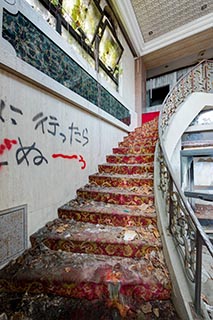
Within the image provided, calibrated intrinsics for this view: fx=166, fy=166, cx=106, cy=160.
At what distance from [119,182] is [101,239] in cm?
111

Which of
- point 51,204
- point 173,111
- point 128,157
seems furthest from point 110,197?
point 173,111

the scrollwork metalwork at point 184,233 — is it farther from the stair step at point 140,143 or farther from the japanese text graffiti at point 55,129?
the stair step at point 140,143

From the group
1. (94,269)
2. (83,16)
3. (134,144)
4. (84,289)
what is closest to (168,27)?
(83,16)

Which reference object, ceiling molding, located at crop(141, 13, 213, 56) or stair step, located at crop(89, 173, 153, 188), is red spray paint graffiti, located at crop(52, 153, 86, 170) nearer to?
stair step, located at crop(89, 173, 153, 188)

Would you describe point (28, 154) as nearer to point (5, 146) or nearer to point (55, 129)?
point (5, 146)

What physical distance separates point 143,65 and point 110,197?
628cm

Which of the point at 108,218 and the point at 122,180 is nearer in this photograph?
the point at 108,218

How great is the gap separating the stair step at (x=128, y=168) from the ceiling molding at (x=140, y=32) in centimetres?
413

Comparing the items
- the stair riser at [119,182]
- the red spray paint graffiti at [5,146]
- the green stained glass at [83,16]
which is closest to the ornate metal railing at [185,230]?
the stair riser at [119,182]

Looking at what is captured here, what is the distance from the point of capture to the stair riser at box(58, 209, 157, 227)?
1862 millimetres

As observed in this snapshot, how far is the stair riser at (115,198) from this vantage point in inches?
85.3

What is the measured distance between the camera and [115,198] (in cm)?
229

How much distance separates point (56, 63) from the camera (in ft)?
7.04

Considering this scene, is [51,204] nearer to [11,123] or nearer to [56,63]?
[11,123]
